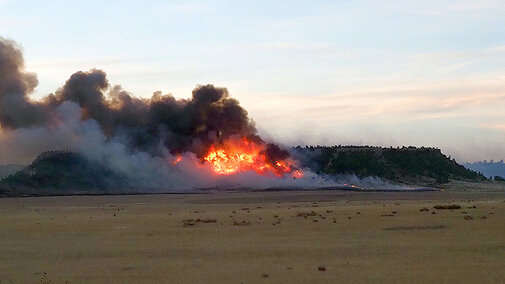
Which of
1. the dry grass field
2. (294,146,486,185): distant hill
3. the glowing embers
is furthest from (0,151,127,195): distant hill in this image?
the dry grass field

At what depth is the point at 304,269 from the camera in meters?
29.6

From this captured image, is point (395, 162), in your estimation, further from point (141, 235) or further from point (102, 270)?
point (102, 270)

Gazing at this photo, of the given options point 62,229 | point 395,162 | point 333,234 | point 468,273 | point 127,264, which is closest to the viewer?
point 468,273

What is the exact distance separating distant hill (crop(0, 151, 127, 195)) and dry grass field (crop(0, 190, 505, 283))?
254 ft

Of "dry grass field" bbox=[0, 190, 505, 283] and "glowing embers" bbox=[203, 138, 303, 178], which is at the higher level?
"glowing embers" bbox=[203, 138, 303, 178]

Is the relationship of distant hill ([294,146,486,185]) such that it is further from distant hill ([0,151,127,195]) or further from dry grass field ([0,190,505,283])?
dry grass field ([0,190,505,283])

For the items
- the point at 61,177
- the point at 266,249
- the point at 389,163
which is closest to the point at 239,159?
the point at 61,177

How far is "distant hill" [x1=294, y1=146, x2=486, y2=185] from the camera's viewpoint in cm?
17438

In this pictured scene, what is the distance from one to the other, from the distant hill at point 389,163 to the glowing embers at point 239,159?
26222 mm

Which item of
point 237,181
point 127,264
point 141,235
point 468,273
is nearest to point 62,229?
point 141,235

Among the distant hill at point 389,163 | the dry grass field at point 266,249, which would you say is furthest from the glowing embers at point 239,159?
the dry grass field at point 266,249

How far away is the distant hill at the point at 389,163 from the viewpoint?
174375 millimetres

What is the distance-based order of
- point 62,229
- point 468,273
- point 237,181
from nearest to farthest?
point 468,273
point 62,229
point 237,181

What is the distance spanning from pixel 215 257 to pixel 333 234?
12019 millimetres
